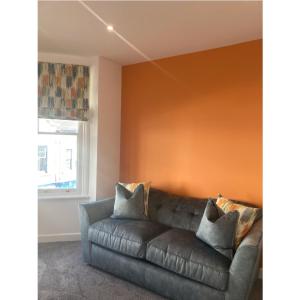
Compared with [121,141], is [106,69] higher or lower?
higher

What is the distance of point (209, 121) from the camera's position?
300 centimetres

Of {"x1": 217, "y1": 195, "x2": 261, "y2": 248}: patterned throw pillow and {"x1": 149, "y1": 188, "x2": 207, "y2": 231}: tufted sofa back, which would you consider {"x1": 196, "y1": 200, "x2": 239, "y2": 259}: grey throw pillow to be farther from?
{"x1": 149, "y1": 188, "x2": 207, "y2": 231}: tufted sofa back

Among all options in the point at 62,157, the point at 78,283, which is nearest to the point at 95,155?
the point at 62,157

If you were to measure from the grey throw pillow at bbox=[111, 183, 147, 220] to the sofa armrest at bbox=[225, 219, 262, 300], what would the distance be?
1.24 m

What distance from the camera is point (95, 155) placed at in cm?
349

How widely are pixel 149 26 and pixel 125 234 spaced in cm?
215

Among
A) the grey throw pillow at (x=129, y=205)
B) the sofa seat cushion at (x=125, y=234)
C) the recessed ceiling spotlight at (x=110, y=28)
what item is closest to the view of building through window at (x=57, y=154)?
the grey throw pillow at (x=129, y=205)

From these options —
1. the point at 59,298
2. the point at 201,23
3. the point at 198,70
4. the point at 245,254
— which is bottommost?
the point at 59,298

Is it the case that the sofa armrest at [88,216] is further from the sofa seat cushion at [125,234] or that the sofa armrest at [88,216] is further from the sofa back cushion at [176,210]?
the sofa back cushion at [176,210]

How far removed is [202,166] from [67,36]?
224 cm

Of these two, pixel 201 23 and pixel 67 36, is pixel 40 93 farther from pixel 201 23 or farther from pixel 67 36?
pixel 201 23

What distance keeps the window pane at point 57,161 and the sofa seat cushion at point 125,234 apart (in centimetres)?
106

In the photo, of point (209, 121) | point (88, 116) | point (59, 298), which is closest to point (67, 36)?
point (88, 116)

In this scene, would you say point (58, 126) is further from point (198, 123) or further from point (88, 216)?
point (198, 123)
